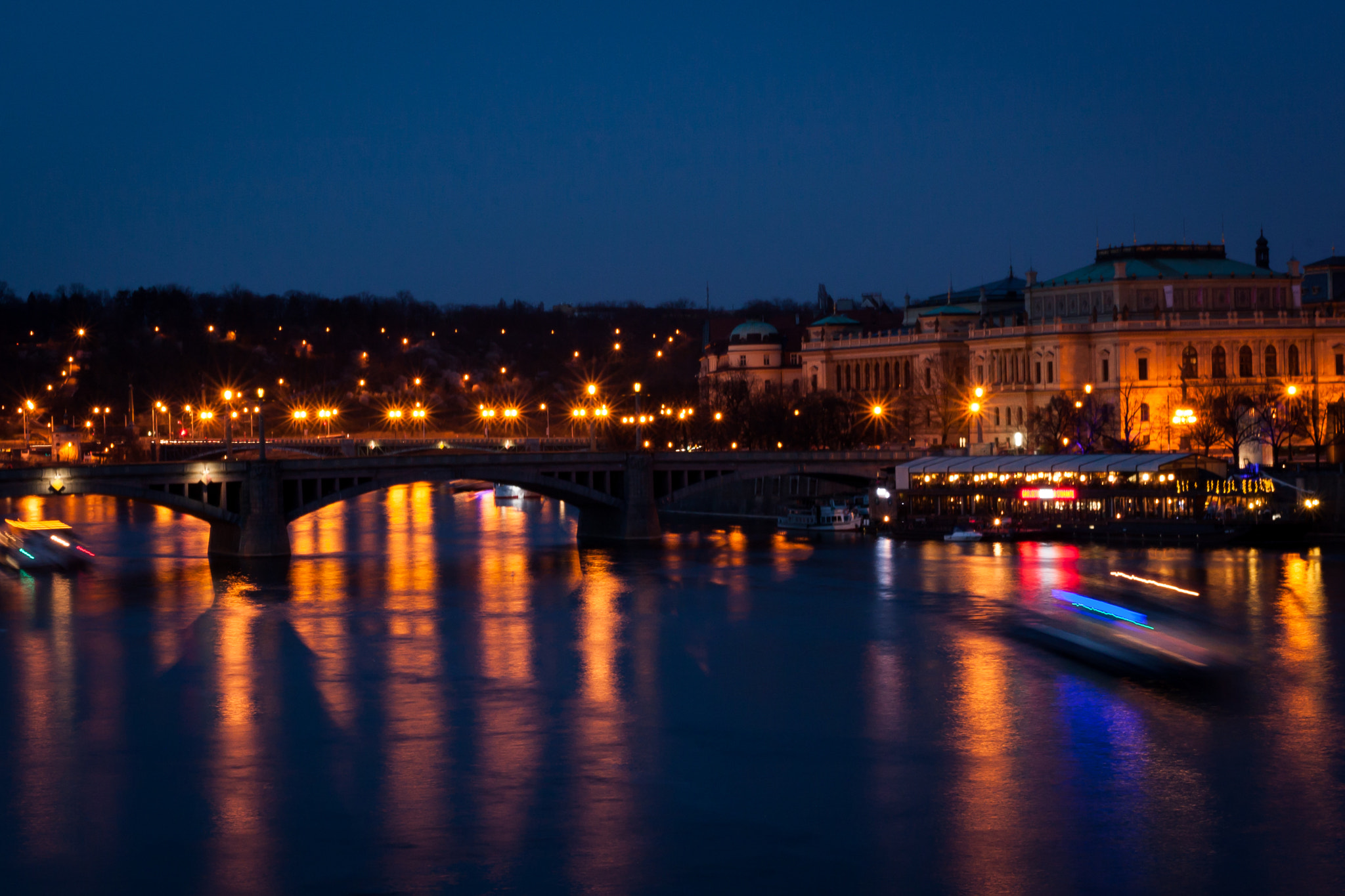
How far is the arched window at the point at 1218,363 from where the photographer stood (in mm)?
114938

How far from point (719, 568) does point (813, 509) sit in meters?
26.0

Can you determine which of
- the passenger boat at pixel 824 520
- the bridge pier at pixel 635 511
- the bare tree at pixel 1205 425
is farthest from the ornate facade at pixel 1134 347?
the bridge pier at pixel 635 511

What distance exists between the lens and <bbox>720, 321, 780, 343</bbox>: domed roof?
156 m

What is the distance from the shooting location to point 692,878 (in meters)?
27.6

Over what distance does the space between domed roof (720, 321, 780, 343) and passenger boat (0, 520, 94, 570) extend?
8814 centimetres

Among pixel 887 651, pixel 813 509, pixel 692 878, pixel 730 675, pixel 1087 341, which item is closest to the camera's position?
pixel 692 878

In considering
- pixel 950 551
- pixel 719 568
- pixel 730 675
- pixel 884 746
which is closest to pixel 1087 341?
pixel 950 551

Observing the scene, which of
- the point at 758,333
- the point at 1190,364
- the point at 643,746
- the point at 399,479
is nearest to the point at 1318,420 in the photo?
the point at 1190,364

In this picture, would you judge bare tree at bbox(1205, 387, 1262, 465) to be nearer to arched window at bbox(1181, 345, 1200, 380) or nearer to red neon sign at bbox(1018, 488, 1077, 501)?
arched window at bbox(1181, 345, 1200, 380)

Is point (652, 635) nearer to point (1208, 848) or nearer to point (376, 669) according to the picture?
point (376, 669)

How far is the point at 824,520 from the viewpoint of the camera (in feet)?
303

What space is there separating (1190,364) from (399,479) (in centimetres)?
5868

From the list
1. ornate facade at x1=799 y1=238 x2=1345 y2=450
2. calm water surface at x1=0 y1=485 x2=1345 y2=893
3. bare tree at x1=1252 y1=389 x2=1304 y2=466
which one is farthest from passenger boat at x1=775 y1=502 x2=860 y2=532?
calm water surface at x1=0 y1=485 x2=1345 y2=893

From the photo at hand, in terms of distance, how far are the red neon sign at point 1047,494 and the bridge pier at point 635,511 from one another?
17586mm
